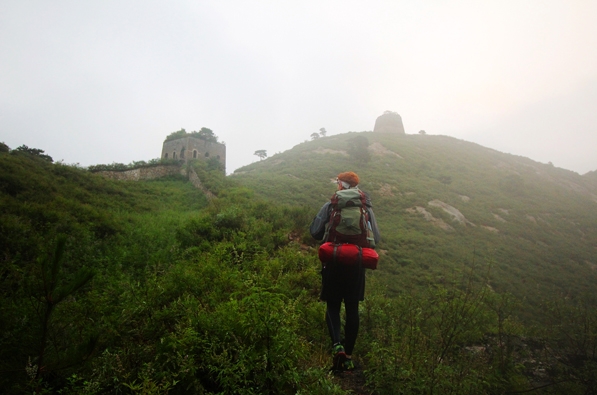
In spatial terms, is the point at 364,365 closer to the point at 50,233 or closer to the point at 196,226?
the point at 196,226

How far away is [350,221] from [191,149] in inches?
1078

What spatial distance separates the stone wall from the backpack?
20.8m

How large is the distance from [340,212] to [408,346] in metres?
1.70

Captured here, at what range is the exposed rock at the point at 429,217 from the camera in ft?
67.0

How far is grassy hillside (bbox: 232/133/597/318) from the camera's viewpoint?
1407 centimetres

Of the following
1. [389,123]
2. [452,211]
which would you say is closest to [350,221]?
[452,211]

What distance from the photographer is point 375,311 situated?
4.46m

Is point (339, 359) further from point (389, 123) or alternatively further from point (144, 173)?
point (389, 123)

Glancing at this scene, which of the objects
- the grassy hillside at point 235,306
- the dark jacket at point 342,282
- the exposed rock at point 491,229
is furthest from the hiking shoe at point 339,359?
the exposed rock at point 491,229

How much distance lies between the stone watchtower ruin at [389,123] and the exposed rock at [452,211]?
4057 cm

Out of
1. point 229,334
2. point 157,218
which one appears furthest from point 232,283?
point 157,218

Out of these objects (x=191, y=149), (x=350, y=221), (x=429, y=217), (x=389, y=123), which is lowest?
(x=429, y=217)

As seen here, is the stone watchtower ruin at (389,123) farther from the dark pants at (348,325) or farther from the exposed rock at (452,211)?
the dark pants at (348,325)

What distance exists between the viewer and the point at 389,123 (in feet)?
209
